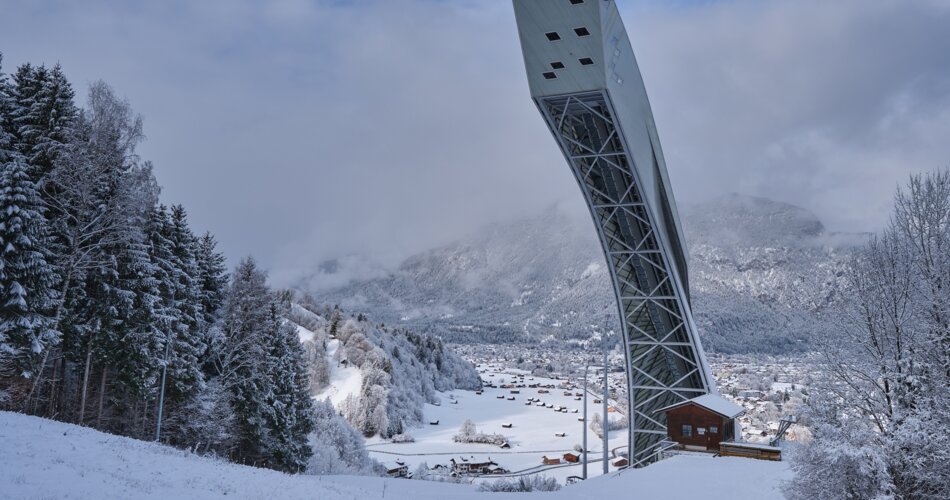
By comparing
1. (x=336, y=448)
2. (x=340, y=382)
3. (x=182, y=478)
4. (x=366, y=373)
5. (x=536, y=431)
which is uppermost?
(x=366, y=373)

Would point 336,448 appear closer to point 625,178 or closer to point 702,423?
point 702,423

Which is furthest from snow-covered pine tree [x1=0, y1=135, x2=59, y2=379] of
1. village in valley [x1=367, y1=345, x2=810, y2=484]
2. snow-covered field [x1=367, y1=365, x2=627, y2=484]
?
snow-covered field [x1=367, y1=365, x2=627, y2=484]

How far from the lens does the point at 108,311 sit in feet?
70.9

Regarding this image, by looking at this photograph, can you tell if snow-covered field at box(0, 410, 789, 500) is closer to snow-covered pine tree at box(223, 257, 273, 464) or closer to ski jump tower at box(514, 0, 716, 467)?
ski jump tower at box(514, 0, 716, 467)

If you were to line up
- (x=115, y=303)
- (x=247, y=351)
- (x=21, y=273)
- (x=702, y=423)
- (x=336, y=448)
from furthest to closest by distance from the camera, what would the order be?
(x=336, y=448) → (x=247, y=351) → (x=702, y=423) → (x=115, y=303) → (x=21, y=273)

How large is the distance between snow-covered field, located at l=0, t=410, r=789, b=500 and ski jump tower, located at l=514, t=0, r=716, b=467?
804cm

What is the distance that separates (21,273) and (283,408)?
50.7 feet

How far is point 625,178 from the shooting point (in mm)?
23438

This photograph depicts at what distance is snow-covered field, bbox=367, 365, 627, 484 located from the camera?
53000 millimetres

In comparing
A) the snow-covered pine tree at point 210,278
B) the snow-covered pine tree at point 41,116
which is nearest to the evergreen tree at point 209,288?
the snow-covered pine tree at point 210,278

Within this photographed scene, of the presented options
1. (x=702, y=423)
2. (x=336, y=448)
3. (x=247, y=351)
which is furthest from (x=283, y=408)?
(x=702, y=423)

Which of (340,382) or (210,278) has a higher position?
(210,278)

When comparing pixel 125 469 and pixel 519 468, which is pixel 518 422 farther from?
pixel 125 469

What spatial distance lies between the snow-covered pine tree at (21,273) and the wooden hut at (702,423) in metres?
22.6
